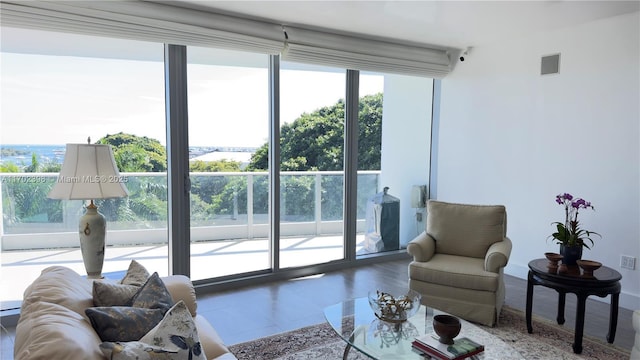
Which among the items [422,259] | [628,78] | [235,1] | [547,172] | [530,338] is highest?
[235,1]

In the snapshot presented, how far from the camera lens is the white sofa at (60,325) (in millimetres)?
1148

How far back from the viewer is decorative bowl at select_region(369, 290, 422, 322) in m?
2.29

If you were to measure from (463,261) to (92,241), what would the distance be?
2.65 meters

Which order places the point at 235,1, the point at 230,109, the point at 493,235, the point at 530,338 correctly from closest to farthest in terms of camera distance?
the point at 530,338 < the point at 235,1 < the point at 493,235 < the point at 230,109

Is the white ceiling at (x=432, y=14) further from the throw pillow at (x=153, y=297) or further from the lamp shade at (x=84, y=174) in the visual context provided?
the throw pillow at (x=153, y=297)

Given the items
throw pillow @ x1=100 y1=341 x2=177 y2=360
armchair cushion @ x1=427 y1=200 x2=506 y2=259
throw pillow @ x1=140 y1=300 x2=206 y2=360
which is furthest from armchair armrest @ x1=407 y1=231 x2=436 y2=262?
throw pillow @ x1=100 y1=341 x2=177 y2=360

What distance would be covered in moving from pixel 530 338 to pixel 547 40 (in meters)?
2.80

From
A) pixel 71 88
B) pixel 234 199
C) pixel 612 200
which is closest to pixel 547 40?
pixel 612 200

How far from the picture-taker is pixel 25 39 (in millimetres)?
3084

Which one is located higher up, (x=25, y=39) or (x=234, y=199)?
(x=25, y=39)

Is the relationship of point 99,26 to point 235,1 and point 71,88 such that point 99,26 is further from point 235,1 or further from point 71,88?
point 235,1

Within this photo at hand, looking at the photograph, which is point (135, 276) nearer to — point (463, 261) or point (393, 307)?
point (393, 307)

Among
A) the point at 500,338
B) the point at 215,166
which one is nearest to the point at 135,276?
the point at 215,166

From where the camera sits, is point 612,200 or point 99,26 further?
point 612,200
